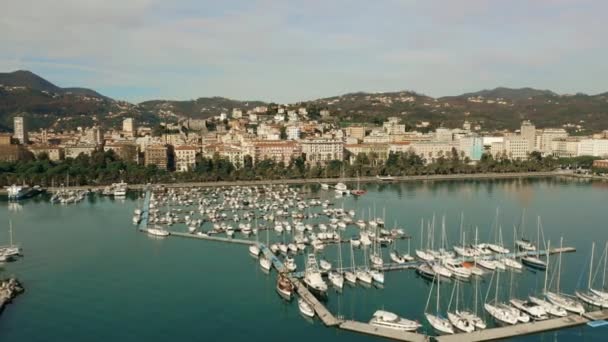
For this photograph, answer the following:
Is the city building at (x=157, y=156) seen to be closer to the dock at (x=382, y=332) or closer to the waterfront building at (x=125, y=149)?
the waterfront building at (x=125, y=149)

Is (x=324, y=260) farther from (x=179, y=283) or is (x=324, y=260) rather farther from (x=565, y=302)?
(x=565, y=302)

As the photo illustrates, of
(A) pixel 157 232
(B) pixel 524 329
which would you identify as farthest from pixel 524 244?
(A) pixel 157 232

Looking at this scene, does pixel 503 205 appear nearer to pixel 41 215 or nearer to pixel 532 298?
pixel 532 298

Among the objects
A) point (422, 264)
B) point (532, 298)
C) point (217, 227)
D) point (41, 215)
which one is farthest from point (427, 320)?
point (41, 215)

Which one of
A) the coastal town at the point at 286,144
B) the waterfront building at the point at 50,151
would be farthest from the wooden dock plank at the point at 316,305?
the waterfront building at the point at 50,151

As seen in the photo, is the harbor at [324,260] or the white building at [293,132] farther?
the white building at [293,132]

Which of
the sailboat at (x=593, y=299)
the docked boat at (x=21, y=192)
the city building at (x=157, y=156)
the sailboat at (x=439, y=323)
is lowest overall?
the sailboat at (x=439, y=323)
